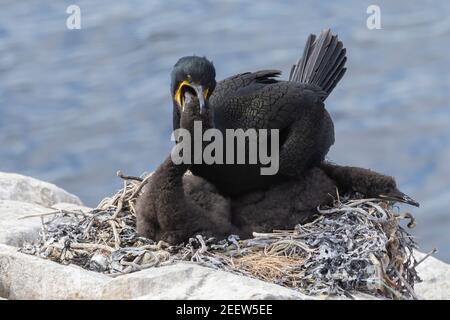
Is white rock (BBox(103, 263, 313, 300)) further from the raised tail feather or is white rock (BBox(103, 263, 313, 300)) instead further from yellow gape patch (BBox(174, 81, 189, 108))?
the raised tail feather

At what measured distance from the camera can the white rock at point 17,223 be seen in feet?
23.4

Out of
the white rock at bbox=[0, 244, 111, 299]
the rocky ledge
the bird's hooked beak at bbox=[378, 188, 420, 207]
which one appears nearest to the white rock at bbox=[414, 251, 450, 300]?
the bird's hooked beak at bbox=[378, 188, 420, 207]

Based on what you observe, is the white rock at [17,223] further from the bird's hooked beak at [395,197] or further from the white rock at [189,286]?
the bird's hooked beak at [395,197]

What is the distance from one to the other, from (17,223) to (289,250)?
1.92 m

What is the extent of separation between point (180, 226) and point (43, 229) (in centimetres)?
95

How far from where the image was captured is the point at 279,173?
7078mm

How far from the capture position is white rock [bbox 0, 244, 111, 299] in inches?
233

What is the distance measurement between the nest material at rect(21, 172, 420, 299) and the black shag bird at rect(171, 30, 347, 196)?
38 centimetres

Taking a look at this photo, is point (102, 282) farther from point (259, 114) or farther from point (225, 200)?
point (259, 114)

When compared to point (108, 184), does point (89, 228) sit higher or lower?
lower
